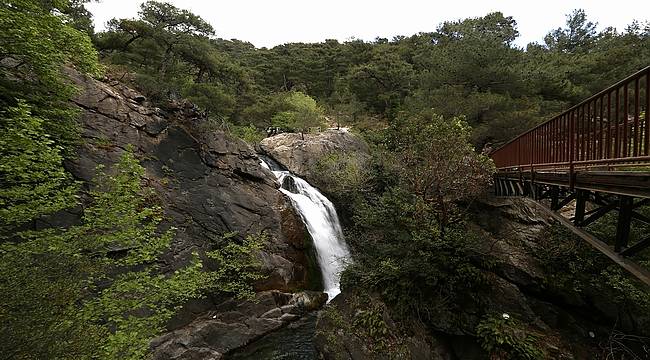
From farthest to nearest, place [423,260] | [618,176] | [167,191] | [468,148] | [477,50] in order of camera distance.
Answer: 1. [477,50]
2. [167,191]
3. [468,148]
4. [423,260]
5. [618,176]

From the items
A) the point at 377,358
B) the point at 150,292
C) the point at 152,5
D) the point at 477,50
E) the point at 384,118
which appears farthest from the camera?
the point at 384,118

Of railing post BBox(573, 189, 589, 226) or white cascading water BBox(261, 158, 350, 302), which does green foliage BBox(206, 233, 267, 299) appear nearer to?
white cascading water BBox(261, 158, 350, 302)

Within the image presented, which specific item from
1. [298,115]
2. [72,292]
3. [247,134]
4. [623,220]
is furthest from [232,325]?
[298,115]

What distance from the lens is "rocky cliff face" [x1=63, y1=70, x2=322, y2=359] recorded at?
10.6 meters

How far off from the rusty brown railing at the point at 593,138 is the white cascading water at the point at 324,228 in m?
8.29

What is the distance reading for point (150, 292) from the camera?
7164 millimetres

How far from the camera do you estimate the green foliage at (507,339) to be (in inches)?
321

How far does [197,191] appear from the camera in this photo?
13.3m

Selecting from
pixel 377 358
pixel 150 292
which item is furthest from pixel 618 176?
pixel 150 292

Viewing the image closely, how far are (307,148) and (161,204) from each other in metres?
12.5

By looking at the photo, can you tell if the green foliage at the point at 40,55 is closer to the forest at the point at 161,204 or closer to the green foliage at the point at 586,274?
the forest at the point at 161,204

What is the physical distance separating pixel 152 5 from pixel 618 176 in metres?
17.4

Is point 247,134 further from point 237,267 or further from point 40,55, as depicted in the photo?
point 40,55

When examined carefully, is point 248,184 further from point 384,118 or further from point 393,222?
point 384,118
